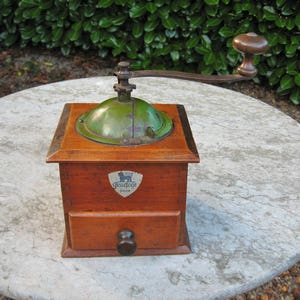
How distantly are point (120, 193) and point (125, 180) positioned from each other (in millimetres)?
44

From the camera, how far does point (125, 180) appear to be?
1071 mm

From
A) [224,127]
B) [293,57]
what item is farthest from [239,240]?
[293,57]

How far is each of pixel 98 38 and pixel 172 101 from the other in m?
1.86

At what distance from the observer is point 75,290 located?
3.40 ft

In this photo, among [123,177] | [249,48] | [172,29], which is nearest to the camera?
[123,177]

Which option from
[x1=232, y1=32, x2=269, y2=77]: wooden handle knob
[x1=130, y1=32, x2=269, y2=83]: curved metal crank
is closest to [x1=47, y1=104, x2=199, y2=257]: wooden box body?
[x1=130, y1=32, x2=269, y2=83]: curved metal crank

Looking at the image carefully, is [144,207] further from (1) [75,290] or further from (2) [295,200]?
(2) [295,200]

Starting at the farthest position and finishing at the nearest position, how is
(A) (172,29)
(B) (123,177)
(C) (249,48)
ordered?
(A) (172,29)
(C) (249,48)
(B) (123,177)

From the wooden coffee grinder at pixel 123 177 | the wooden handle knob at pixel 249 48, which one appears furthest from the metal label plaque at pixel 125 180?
the wooden handle knob at pixel 249 48

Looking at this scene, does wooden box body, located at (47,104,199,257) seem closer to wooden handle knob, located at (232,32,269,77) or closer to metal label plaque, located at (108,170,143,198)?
metal label plaque, located at (108,170,143,198)

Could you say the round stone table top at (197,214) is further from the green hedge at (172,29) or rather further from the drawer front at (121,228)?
the green hedge at (172,29)

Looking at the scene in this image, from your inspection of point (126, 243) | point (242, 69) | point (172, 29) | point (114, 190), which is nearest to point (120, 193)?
point (114, 190)

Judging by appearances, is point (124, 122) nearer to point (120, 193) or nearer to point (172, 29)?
point (120, 193)

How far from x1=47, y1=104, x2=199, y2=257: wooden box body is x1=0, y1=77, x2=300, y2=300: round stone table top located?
5cm
